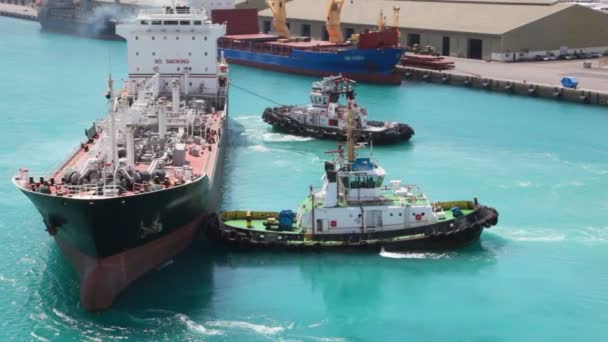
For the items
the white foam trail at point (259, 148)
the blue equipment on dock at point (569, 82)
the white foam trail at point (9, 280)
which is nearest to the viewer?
the white foam trail at point (9, 280)

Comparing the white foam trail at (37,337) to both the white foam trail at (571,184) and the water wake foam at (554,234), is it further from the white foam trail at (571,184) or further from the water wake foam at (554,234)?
the white foam trail at (571,184)

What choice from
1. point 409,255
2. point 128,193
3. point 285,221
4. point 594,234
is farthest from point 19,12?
point 594,234

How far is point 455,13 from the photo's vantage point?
7575 cm

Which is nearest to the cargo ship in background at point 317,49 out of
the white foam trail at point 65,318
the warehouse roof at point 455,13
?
the warehouse roof at point 455,13

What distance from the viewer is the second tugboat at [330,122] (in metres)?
42.3

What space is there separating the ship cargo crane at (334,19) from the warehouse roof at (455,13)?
5.75m

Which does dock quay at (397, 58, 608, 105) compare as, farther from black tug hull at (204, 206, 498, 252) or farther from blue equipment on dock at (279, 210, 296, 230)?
blue equipment on dock at (279, 210, 296, 230)

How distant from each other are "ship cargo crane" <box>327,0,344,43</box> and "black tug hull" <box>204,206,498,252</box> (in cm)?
4894

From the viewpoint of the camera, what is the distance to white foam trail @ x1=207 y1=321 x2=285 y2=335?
72.1 ft

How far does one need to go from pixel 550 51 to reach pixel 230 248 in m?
50.0

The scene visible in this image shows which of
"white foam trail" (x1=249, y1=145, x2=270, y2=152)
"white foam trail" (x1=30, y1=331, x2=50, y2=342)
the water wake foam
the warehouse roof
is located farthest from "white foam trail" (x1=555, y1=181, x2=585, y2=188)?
the warehouse roof

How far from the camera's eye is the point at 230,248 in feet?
87.6

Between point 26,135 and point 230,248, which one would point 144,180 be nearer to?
point 230,248

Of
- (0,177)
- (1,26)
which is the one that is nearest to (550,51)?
(0,177)
